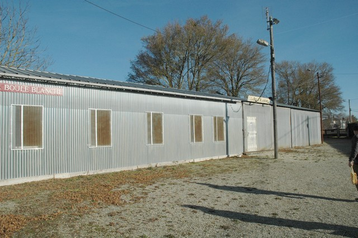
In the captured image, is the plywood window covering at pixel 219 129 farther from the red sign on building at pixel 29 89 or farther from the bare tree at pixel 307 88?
the bare tree at pixel 307 88

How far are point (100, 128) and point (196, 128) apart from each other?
6.01 m

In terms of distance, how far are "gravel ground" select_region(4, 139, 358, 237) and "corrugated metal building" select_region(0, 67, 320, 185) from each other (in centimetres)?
318

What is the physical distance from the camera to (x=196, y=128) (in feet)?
52.8

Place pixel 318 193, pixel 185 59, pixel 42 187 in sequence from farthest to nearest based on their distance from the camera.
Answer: pixel 185 59, pixel 42 187, pixel 318 193

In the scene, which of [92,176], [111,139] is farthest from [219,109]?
[92,176]

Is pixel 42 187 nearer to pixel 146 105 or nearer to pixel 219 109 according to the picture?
pixel 146 105

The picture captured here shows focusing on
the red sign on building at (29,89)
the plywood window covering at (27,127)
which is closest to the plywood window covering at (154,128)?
the red sign on building at (29,89)

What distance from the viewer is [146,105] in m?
13.6

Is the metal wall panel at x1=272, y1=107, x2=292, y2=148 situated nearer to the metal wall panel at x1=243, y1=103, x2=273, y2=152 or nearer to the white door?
the metal wall panel at x1=243, y1=103, x2=273, y2=152

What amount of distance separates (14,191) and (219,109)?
479 inches

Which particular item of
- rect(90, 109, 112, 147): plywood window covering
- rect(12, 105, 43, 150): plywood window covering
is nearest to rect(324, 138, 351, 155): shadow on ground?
rect(90, 109, 112, 147): plywood window covering

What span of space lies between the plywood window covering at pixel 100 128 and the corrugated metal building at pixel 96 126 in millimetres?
12

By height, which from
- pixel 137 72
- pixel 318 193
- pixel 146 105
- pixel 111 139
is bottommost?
pixel 318 193

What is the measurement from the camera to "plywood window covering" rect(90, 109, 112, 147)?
11.5 m
